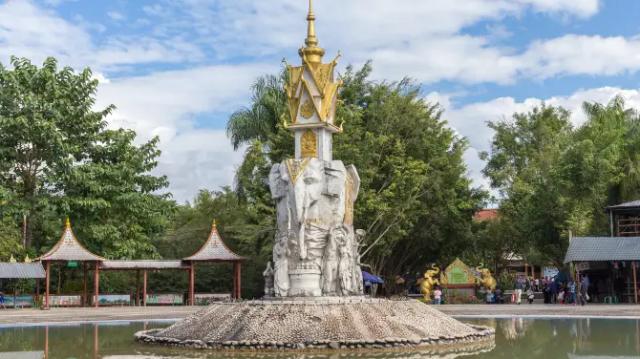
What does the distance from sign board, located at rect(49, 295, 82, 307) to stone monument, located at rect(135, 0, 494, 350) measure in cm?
2349

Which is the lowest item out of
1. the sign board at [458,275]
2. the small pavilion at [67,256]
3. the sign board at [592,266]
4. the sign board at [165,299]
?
the sign board at [165,299]

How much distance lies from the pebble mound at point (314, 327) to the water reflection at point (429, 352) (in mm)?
479

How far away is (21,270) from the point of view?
135 ft

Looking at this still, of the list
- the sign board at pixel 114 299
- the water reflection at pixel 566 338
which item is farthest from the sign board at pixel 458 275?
the sign board at pixel 114 299

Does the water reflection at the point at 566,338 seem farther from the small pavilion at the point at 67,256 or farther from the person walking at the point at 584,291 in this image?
the small pavilion at the point at 67,256

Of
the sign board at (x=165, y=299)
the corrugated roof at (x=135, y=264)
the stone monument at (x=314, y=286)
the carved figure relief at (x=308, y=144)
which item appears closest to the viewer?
the stone monument at (x=314, y=286)

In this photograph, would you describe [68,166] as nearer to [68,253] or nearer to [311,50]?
[68,253]

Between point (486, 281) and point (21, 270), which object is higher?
point (21, 270)

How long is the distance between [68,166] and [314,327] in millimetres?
32695

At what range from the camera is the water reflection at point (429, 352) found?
17.8 metres

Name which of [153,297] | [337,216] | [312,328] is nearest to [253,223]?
[153,297]

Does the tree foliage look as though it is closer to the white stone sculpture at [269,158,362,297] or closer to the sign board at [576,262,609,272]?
the sign board at [576,262,609,272]

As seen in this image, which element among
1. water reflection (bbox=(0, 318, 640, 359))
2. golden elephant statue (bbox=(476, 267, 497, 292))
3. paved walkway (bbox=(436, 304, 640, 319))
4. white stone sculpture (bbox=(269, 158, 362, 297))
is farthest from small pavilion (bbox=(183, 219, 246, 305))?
white stone sculpture (bbox=(269, 158, 362, 297))

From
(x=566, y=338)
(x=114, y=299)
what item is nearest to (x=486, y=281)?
(x=114, y=299)
